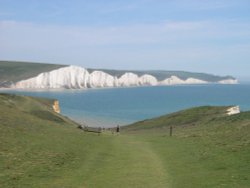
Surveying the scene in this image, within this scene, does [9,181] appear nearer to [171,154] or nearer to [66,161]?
[66,161]

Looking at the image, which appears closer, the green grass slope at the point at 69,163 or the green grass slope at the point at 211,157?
the green grass slope at the point at 211,157

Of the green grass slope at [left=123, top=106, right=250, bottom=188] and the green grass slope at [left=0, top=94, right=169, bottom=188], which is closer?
the green grass slope at [left=123, top=106, right=250, bottom=188]

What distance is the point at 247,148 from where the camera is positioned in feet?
85.3

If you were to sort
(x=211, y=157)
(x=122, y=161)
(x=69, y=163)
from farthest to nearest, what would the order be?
(x=122, y=161), (x=211, y=157), (x=69, y=163)

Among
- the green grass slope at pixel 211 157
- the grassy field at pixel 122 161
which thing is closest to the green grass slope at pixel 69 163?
the grassy field at pixel 122 161

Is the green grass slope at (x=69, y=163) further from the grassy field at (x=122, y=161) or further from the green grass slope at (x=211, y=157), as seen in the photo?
the green grass slope at (x=211, y=157)

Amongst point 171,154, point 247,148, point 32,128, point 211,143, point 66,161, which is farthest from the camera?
point 32,128

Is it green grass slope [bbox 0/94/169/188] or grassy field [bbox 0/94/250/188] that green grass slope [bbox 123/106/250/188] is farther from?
green grass slope [bbox 0/94/169/188]

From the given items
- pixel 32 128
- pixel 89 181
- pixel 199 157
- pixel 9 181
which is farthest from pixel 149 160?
pixel 32 128

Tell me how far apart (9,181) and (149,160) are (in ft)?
29.6

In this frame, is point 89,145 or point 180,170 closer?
point 180,170

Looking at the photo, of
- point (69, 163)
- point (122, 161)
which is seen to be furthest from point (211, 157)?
point (69, 163)

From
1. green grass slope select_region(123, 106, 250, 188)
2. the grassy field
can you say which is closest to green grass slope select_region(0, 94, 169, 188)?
the grassy field

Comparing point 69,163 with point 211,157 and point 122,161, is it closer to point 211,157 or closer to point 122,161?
point 122,161
